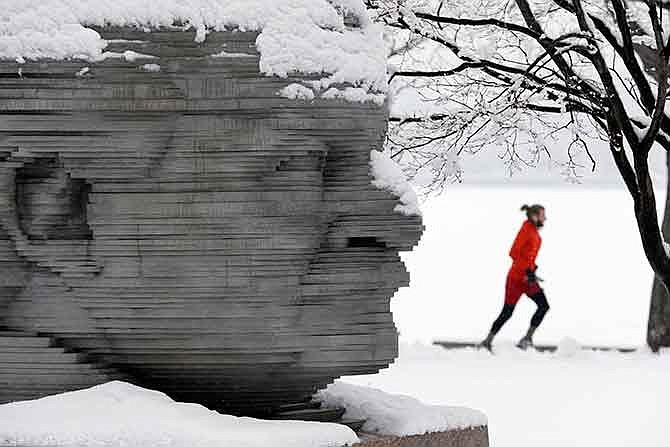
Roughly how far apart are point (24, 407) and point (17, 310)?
63cm

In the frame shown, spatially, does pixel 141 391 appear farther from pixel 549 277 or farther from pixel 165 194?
pixel 549 277

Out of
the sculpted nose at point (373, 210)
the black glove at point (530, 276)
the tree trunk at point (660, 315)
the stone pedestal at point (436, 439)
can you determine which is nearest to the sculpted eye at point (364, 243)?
the sculpted nose at point (373, 210)

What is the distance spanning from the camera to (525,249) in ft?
48.3

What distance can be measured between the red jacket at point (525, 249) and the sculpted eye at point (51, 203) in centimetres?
931

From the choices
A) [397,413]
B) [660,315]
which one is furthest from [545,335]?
[397,413]

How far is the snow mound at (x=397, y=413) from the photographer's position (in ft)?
19.6

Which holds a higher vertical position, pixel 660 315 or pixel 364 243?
pixel 364 243

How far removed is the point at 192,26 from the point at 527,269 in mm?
9566

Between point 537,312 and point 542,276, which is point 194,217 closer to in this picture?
point 537,312

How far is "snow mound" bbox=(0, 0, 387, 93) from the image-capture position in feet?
18.2

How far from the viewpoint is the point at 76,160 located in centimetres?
565

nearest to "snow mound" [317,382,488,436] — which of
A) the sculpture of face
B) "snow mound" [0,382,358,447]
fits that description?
the sculpture of face

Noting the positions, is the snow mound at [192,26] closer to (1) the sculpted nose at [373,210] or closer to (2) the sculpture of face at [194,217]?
(2) the sculpture of face at [194,217]

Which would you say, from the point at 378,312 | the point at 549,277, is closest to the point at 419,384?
the point at 378,312
